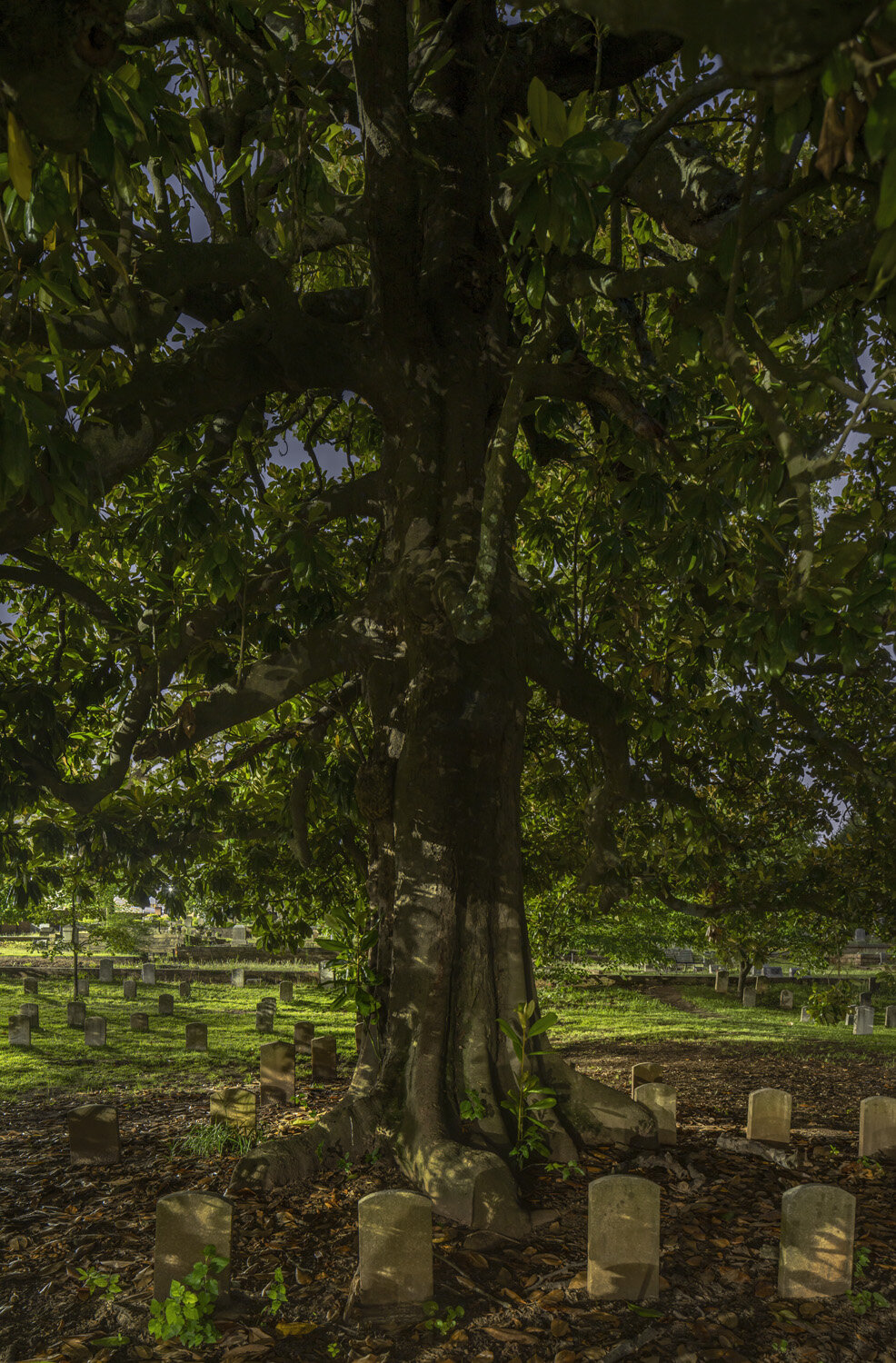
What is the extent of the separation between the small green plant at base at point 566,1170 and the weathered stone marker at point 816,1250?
1247 millimetres

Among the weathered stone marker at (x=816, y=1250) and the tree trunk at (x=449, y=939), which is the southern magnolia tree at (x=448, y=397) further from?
the weathered stone marker at (x=816, y=1250)

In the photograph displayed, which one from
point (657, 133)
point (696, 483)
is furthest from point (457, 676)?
point (657, 133)

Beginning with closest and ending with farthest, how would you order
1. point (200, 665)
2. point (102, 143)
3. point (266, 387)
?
1. point (102, 143)
2. point (266, 387)
3. point (200, 665)

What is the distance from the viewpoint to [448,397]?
5.88 meters

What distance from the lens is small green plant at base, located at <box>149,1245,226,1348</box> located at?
3424 millimetres

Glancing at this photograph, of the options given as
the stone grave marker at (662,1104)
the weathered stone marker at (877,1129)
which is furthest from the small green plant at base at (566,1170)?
the weathered stone marker at (877,1129)

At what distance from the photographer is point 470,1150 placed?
4613mm

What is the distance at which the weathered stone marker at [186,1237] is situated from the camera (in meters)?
3.71

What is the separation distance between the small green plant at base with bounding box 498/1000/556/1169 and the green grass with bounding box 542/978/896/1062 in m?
11.5

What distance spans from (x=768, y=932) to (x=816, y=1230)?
16.9 meters

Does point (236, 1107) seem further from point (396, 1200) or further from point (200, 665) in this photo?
point (200, 665)

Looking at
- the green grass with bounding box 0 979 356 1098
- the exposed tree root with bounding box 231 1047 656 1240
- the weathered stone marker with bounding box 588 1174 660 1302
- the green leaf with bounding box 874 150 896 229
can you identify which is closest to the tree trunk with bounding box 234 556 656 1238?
the exposed tree root with bounding box 231 1047 656 1240

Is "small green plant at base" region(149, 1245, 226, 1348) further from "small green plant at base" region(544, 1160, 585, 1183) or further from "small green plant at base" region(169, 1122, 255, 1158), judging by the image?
"small green plant at base" region(169, 1122, 255, 1158)

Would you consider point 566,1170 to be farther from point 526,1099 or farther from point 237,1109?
point 237,1109
